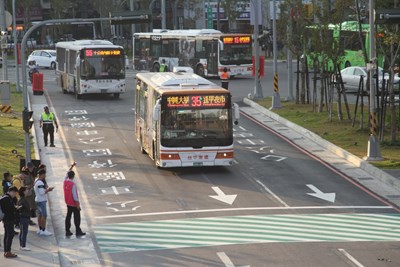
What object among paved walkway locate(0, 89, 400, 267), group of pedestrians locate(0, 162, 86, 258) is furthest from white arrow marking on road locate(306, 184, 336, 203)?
group of pedestrians locate(0, 162, 86, 258)

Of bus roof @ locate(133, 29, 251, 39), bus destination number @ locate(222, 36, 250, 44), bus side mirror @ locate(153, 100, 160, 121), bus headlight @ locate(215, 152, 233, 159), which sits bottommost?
bus headlight @ locate(215, 152, 233, 159)

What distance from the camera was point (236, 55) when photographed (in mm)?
67188

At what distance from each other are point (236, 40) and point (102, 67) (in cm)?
1502

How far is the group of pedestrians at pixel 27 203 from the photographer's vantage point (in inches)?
843

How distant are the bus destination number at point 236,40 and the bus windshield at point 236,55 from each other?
0.91ft

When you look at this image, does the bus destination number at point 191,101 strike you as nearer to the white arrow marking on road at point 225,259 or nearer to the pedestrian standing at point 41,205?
the pedestrian standing at point 41,205

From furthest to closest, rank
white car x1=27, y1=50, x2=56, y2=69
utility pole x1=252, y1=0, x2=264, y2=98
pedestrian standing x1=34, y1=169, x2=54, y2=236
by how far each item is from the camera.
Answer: white car x1=27, y1=50, x2=56, y2=69 → utility pole x1=252, y1=0, x2=264, y2=98 → pedestrian standing x1=34, y1=169, x2=54, y2=236

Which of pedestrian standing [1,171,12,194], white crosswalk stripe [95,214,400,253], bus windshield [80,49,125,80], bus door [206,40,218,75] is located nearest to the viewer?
white crosswalk stripe [95,214,400,253]

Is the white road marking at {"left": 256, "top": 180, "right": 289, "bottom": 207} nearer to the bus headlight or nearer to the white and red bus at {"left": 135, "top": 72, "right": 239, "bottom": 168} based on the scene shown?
the bus headlight

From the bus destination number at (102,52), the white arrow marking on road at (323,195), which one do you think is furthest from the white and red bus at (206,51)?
the white arrow marking on road at (323,195)

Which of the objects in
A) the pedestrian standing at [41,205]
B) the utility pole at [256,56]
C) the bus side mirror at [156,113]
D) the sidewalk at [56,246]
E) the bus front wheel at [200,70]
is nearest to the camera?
the sidewalk at [56,246]

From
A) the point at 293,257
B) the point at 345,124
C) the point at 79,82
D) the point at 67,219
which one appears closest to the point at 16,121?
the point at 79,82

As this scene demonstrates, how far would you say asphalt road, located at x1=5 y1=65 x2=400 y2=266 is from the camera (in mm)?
21438

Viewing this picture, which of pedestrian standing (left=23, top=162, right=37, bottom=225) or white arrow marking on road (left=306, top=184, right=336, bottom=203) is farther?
white arrow marking on road (left=306, top=184, right=336, bottom=203)
